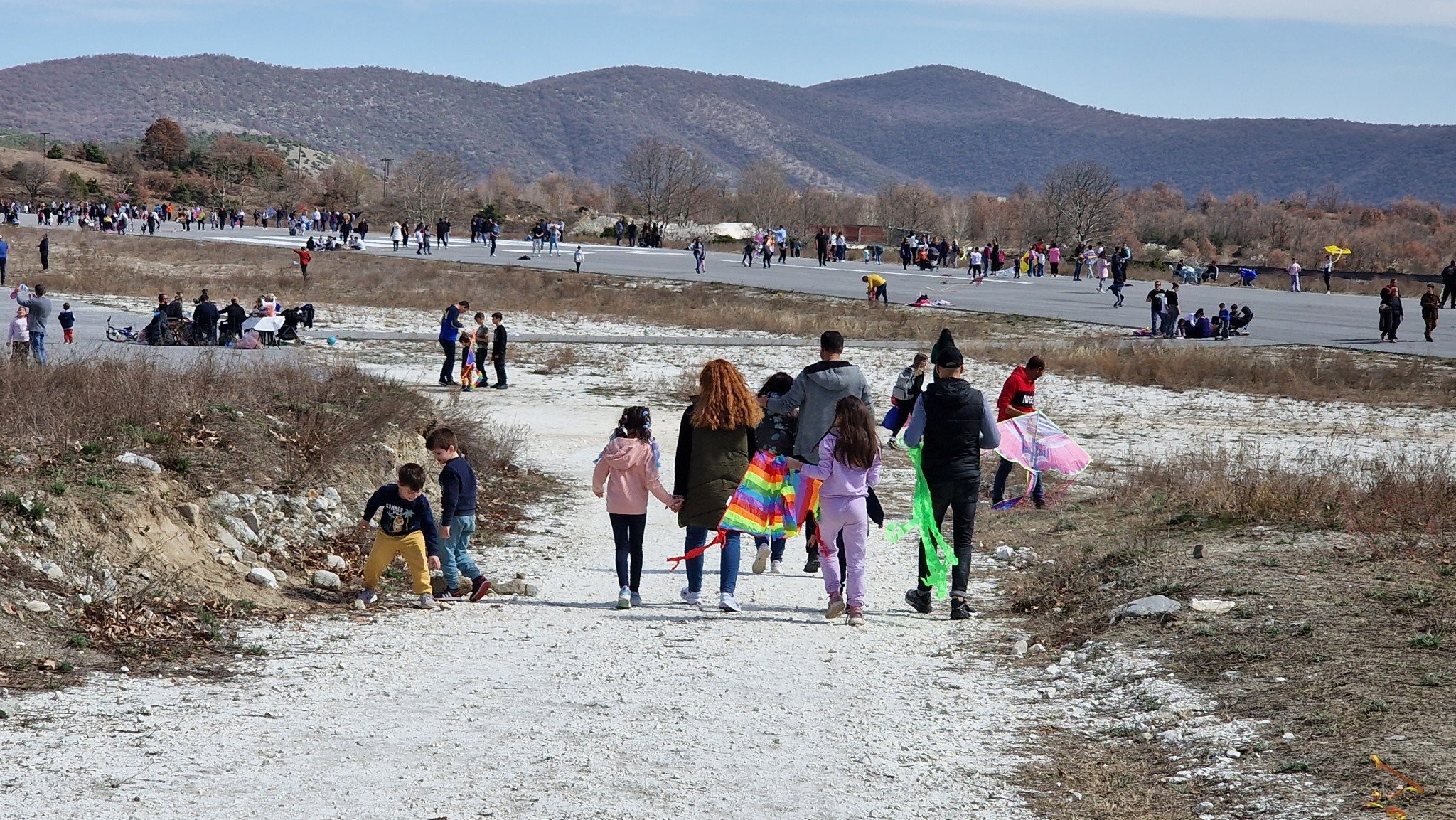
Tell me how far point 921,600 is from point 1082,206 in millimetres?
84079

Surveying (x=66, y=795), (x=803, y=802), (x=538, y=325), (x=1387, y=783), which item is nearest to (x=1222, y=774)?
(x=1387, y=783)

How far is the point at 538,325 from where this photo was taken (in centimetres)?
4034

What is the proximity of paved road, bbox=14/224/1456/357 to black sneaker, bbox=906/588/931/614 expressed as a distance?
2759cm

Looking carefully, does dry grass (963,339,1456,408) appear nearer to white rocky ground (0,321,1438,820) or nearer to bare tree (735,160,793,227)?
white rocky ground (0,321,1438,820)

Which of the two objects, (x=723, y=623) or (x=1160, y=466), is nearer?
(x=723, y=623)

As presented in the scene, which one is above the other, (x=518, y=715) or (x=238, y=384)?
(x=238, y=384)

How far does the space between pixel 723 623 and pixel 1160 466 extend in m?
8.03

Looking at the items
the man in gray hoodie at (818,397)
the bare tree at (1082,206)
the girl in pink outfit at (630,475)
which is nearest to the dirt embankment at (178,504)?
the girl in pink outfit at (630,475)

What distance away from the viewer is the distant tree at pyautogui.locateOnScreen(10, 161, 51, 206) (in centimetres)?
10906

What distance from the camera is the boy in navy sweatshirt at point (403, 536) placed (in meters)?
9.28

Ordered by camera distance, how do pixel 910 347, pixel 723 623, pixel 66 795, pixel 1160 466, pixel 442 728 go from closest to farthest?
pixel 66 795, pixel 442 728, pixel 723 623, pixel 1160 466, pixel 910 347

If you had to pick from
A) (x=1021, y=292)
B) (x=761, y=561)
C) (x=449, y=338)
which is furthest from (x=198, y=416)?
(x=1021, y=292)

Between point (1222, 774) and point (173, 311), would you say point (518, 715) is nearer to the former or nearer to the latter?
point (1222, 774)

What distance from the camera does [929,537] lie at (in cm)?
933
